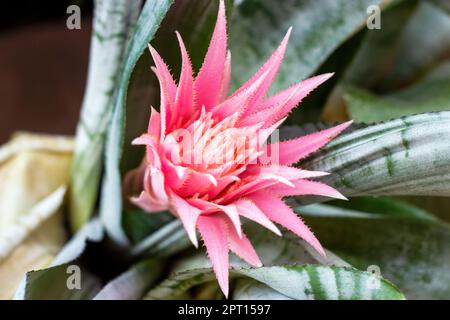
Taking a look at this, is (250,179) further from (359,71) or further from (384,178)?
(359,71)

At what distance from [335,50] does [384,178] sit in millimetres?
220

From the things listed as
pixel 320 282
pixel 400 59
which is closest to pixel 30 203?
pixel 320 282

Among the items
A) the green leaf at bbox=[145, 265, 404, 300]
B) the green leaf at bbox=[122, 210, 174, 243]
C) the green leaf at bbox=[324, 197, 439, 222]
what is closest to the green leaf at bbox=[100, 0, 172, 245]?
the green leaf at bbox=[122, 210, 174, 243]

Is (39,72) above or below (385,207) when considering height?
above

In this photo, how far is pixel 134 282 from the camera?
2.06 ft

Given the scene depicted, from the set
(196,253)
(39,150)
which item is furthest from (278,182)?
(39,150)

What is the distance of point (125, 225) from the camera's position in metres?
0.69

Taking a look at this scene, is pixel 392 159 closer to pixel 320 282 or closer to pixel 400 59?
pixel 320 282

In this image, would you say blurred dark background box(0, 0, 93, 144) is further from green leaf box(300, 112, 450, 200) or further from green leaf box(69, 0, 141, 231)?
green leaf box(300, 112, 450, 200)

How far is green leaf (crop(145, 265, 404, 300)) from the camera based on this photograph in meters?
0.51

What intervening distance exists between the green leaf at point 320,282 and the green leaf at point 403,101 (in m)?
0.23

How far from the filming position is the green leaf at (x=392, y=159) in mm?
496

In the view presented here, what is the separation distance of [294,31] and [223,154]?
24 centimetres

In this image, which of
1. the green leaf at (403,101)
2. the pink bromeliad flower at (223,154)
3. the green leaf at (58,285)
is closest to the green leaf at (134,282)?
the green leaf at (58,285)
